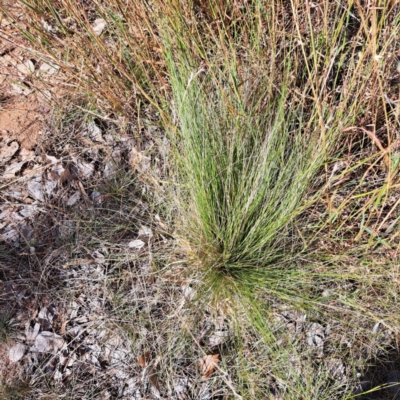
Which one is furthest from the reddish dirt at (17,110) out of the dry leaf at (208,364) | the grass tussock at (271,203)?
the dry leaf at (208,364)

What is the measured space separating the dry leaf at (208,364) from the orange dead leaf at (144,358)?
0.76 ft

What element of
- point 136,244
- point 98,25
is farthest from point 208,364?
point 98,25

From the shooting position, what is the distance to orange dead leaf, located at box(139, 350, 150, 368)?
2092 mm

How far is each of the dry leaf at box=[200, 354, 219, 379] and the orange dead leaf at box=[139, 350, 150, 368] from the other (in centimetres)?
23

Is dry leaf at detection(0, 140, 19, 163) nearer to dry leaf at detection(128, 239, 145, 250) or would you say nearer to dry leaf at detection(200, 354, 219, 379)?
dry leaf at detection(128, 239, 145, 250)

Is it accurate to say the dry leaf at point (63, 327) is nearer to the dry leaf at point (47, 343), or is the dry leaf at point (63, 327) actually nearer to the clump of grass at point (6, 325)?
the dry leaf at point (47, 343)

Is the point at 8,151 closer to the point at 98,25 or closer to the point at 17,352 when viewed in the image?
the point at 98,25

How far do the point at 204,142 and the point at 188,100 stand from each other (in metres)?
0.18

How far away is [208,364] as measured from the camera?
6.81 ft

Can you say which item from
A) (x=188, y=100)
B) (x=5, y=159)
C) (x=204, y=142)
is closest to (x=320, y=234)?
(x=204, y=142)

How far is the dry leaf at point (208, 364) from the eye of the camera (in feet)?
6.77

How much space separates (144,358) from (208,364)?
274 mm

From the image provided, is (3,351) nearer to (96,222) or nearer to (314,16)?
(96,222)

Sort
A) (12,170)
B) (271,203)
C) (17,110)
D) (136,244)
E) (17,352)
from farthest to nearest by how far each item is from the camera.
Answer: (17,110) → (12,170) → (136,244) → (17,352) → (271,203)
